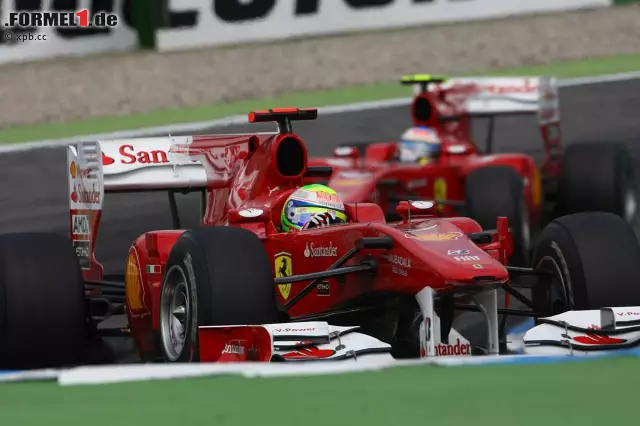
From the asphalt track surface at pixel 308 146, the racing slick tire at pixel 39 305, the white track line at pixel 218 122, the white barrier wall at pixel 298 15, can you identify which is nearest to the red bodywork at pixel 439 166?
the asphalt track surface at pixel 308 146

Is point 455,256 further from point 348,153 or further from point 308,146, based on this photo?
point 308,146

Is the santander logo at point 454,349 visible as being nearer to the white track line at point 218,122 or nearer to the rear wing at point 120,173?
the rear wing at point 120,173

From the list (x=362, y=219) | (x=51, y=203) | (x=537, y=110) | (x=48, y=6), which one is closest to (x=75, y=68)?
(x=48, y=6)

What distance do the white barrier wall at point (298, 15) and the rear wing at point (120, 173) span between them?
9.68 meters

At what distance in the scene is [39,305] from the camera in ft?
27.2

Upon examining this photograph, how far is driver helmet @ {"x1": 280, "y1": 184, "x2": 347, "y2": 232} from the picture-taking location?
8500mm

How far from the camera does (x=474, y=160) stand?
46.4 feet

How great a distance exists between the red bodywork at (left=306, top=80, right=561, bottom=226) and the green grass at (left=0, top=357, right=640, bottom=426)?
6874 mm

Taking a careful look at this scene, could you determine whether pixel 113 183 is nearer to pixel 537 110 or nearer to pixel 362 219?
pixel 362 219

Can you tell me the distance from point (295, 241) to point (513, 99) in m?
7.12

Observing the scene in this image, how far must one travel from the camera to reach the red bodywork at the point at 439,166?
13.6 metres

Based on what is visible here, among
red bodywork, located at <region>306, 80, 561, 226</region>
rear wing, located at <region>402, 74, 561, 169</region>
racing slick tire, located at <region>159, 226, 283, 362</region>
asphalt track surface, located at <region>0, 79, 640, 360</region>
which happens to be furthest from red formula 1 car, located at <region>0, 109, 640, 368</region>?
rear wing, located at <region>402, 74, 561, 169</region>

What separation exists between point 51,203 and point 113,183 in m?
4.85

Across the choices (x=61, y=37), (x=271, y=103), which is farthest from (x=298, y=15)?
(x=61, y=37)
